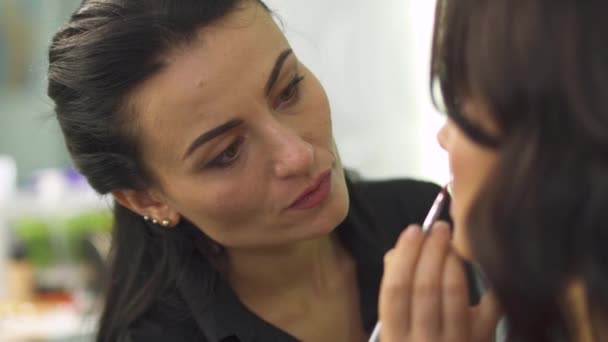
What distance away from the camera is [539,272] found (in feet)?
1.68

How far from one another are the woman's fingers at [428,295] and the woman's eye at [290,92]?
0.26 m

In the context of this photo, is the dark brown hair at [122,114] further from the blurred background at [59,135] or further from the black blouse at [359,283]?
the blurred background at [59,135]

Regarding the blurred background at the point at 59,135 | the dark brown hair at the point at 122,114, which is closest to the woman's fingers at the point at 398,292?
the dark brown hair at the point at 122,114

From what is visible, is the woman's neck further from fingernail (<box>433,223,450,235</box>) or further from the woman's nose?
fingernail (<box>433,223,450,235</box>)

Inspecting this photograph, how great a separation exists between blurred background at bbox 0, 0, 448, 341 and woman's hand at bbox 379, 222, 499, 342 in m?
0.42

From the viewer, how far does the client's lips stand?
32.2 inches

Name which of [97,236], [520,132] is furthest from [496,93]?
[97,236]

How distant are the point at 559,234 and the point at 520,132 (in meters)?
0.07

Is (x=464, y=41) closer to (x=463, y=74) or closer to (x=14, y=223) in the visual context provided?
(x=463, y=74)

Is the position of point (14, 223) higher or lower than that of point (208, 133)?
lower

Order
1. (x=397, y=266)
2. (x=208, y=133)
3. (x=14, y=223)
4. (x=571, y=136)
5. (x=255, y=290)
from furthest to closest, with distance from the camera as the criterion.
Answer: (x=14, y=223) < (x=255, y=290) < (x=208, y=133) < (x=397, y=266) < (x=571, y=136)

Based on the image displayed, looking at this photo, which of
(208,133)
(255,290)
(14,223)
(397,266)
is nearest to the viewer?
(397,266)

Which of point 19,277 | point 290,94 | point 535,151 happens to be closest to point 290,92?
point 290,94

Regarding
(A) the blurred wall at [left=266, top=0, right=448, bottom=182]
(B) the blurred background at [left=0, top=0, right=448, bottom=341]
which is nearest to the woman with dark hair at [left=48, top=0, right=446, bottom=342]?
(B) the blurred background at [left=0, top=0, right=448, bottom=341]
